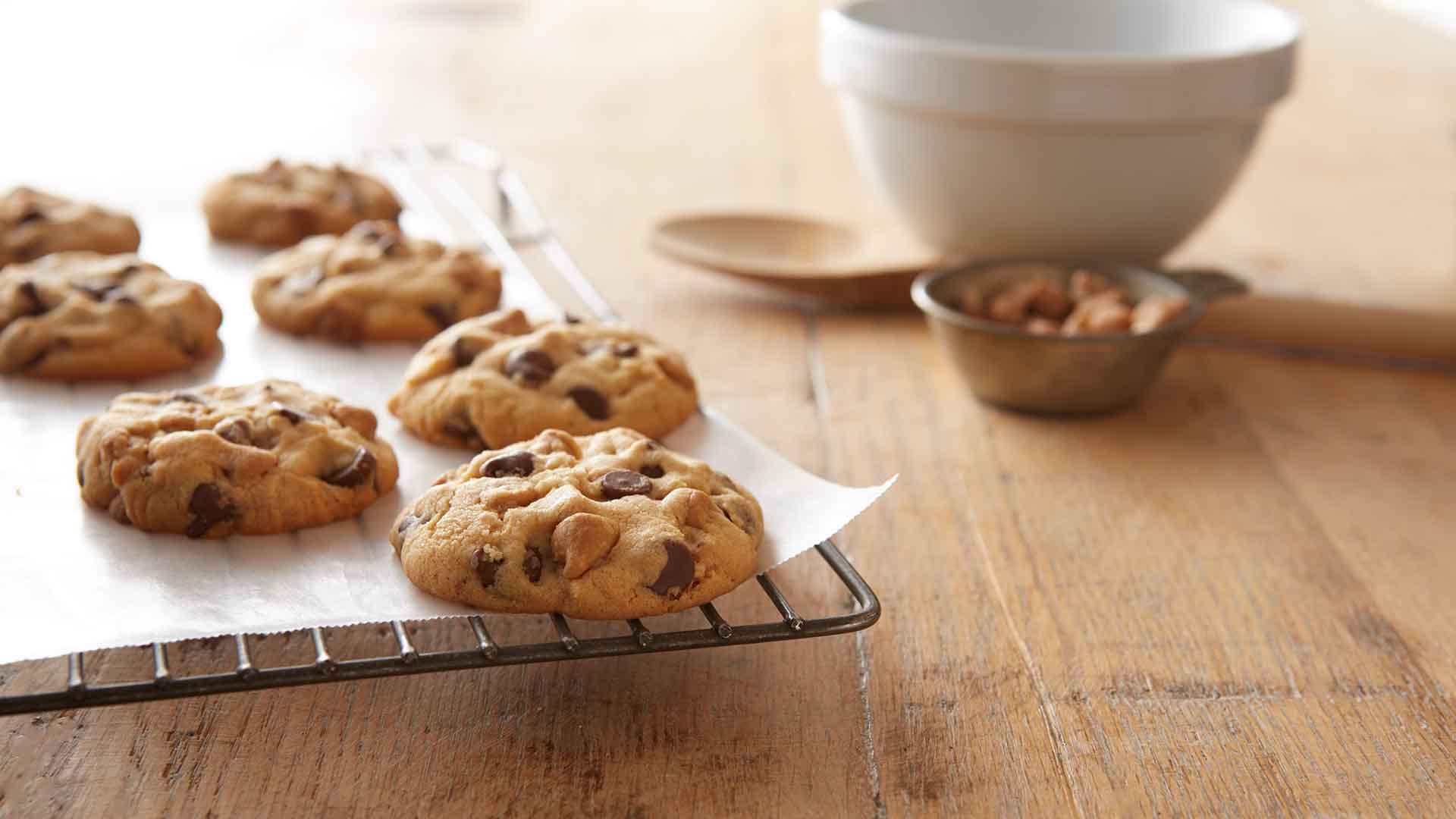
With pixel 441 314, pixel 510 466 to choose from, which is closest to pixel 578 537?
pixel 510 466

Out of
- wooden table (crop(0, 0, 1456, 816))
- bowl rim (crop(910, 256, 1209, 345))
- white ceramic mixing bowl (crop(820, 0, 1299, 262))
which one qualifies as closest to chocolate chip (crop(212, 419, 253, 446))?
wooden table (crop(0, 0, 1456, 816))

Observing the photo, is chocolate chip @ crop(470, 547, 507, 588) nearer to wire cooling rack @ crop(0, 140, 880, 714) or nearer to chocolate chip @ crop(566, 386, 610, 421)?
wire cooling rack @ crop(0, 140, 880, 714)

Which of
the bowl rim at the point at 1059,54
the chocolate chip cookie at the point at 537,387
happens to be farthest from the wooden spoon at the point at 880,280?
the chocolate chip cookie at the point at 537,387

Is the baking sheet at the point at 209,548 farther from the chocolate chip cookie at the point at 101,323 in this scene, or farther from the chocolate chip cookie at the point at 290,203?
the chocolate chip cookie at the point at 290,203

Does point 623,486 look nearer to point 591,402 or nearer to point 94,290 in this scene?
point 591,402

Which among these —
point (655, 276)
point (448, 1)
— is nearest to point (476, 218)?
point (655, 276)
